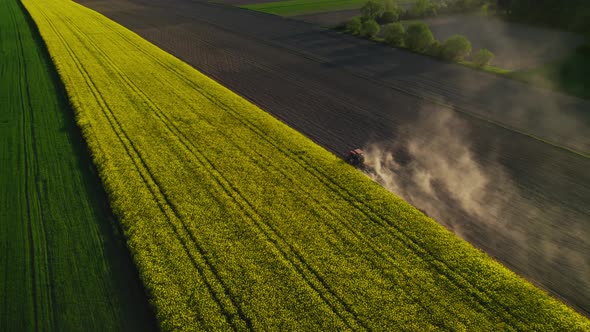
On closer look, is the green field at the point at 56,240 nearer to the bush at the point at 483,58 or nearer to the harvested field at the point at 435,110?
the harvested field at the point at 435,110

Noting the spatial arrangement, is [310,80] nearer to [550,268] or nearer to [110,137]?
[110,137]

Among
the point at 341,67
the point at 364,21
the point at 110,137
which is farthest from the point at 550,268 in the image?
the point at 364,21

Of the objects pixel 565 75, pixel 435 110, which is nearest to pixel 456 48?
pixel 565 75

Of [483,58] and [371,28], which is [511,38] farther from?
[371,28]

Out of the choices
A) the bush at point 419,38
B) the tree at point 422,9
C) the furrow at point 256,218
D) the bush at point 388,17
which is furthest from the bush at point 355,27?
the furrow at point 256,218

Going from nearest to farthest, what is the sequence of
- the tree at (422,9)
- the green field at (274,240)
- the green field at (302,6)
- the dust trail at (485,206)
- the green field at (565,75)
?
the green field at (274,240), the dust trail at (485,206), the green field at (565,75), the tree at (422,9), the green field at (302,6)
